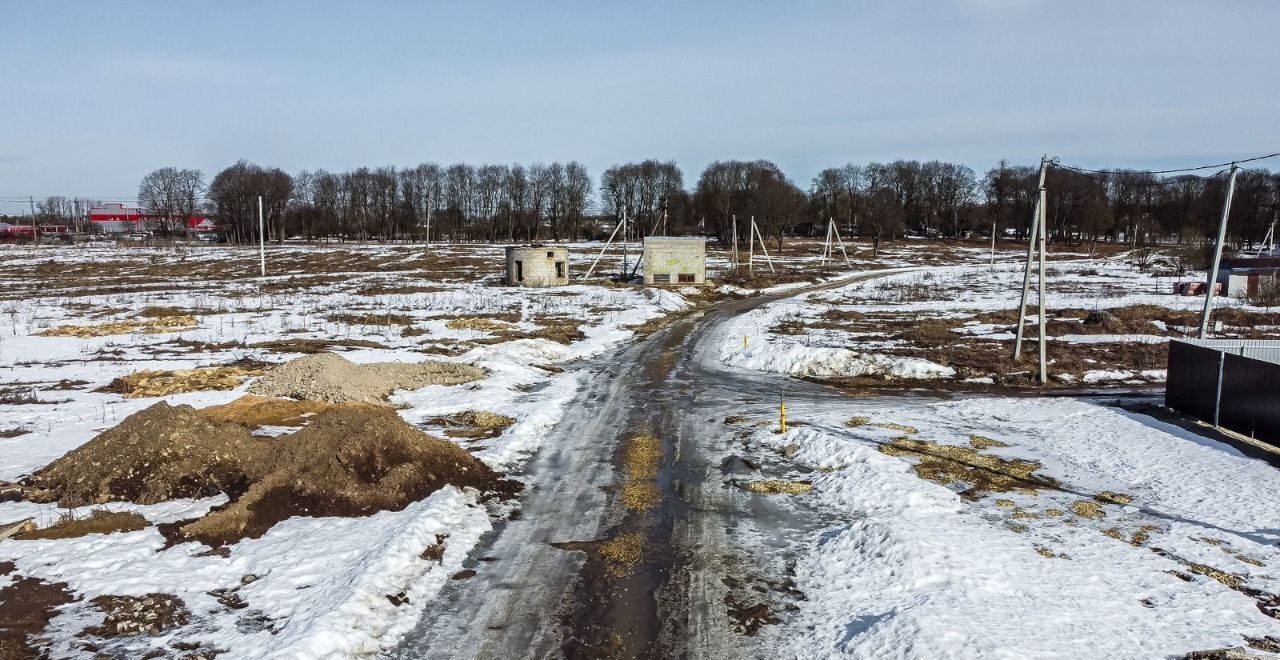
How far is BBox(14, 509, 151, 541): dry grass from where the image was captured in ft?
31.2

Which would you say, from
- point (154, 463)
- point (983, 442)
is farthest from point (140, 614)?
point (983, 442)

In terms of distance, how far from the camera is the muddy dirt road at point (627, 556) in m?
7.61

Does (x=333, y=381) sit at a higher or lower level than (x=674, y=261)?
lower

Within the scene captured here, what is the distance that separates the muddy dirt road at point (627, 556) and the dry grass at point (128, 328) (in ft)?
69.5

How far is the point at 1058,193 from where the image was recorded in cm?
11512

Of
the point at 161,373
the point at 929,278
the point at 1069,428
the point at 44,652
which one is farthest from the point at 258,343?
the point at 929,278

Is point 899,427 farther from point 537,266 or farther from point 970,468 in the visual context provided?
point 537,266

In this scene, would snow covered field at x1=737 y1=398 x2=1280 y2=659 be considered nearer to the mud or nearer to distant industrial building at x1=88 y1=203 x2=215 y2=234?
the mud

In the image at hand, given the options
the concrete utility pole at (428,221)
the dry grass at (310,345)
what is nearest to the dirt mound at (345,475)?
the dry grass at (310,345)

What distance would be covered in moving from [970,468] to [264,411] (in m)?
14.2

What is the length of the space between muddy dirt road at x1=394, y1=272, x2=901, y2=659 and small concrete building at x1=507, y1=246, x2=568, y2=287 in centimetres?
3485

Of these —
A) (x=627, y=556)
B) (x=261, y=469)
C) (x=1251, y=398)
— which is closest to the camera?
(x=627, y=556)

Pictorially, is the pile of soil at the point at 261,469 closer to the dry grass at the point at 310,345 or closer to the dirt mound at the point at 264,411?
the dirt mound at the point at 264,411

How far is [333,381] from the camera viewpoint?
17766mm
